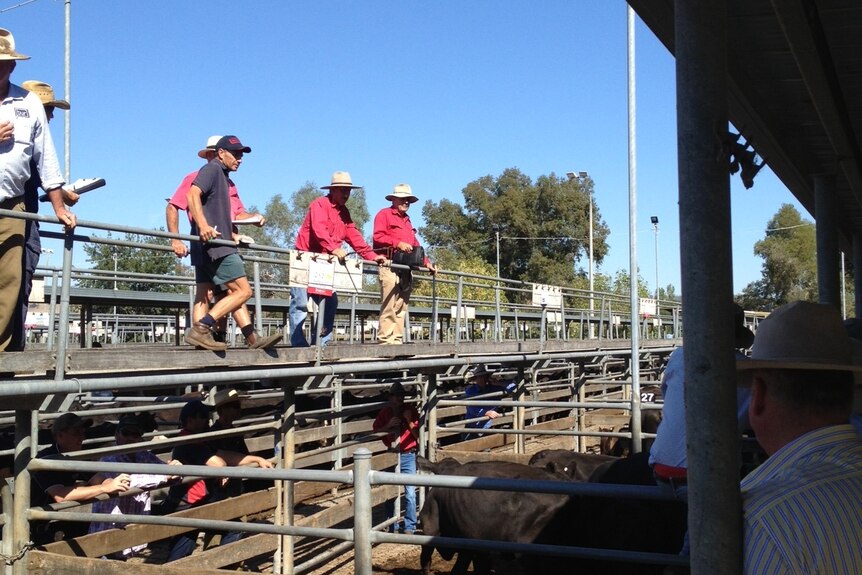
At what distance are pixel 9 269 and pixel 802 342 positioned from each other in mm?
4715

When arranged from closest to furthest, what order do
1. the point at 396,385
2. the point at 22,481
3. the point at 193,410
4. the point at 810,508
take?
the point at 810,508 → the point at 22,481 → the point at 193,410 → the point at 396,385

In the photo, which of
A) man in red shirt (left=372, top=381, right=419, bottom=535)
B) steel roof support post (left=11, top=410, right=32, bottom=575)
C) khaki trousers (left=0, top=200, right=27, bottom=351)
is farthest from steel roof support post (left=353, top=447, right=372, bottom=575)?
man in red shirt (left=372, top=381, right=419, bottom=535)

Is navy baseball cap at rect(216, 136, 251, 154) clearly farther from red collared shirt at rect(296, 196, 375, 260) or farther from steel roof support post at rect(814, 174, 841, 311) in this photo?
steel roof support post at rect(814, 174, 841, 311)

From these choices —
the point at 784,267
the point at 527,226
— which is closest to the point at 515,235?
the point at 527,226

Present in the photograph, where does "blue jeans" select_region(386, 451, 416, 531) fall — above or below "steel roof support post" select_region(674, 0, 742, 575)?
below

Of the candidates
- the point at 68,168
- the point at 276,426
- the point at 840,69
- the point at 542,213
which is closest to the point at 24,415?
the point at 276,426

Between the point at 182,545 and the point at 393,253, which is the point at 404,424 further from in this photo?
the point at 182,545

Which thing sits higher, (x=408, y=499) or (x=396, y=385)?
(x=396, y=385)

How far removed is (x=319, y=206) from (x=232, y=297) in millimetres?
2335

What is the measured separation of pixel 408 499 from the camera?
9086 millimetres

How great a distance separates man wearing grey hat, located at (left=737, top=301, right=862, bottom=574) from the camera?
194 centimetres

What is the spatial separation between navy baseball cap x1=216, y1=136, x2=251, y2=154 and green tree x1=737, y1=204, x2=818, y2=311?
77308 millimetres

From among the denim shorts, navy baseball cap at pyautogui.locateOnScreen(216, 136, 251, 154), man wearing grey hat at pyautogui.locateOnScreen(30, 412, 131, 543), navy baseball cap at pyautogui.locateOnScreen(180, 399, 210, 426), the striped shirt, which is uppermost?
navy baseball cap at pyautogui.locateOnScreen(216, 136, 251, 154)

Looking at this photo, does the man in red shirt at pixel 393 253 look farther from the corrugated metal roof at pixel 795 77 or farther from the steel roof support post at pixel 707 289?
the steel roof support post at pixel 707 289
